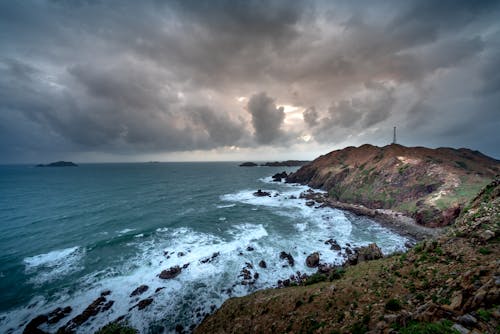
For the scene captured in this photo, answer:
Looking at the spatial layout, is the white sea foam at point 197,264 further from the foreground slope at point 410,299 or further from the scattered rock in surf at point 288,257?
the foreground slope at point 410,299

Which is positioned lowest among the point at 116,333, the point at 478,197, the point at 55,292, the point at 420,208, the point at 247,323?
the point at 55,292

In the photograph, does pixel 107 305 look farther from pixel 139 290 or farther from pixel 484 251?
pixel 484 251

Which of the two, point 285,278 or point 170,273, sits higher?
point 285,278

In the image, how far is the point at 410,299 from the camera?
9.42 metres

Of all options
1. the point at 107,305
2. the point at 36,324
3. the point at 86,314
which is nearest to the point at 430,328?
the point at 107,305

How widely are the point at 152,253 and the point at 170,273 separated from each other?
7.34m

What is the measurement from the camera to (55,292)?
20.8 meters

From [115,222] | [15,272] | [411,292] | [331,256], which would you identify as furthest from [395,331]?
[115,222]

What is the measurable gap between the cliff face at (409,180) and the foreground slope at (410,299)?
27415 millimetres

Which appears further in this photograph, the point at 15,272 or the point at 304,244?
the point at 304,244

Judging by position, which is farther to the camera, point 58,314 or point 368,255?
point 368,255

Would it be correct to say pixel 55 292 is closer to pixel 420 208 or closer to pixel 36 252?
pixel 36 252

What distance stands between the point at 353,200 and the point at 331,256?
113 ft

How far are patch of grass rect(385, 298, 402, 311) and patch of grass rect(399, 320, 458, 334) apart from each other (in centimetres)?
277
